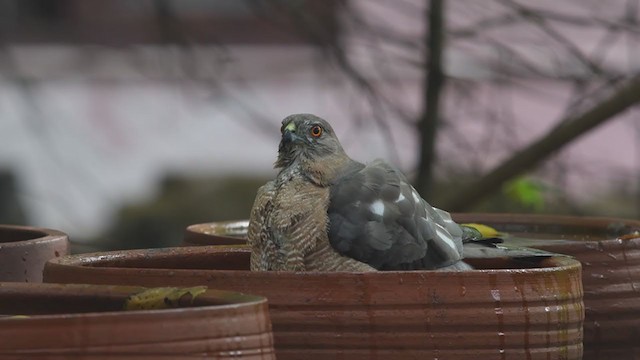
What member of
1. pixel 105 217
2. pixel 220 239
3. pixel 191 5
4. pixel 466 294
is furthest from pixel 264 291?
pixel 191 5

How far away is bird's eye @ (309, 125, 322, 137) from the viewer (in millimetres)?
3182

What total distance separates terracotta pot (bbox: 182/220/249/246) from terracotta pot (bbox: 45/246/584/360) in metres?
0.79

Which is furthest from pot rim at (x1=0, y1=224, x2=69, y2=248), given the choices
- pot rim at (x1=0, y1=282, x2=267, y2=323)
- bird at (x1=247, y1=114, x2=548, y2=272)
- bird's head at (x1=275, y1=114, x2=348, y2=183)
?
pot rim at (x1=0, y1=282, x2=267, y2=323)

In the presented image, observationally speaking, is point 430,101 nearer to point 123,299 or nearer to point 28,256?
point 28,256

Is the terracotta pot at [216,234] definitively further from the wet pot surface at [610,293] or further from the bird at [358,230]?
the wet pot surface at [610,293]

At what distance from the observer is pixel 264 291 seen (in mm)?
2145

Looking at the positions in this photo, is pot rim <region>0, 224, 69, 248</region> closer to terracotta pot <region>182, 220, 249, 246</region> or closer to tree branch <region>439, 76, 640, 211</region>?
terracotta pot <region>182, 220, 249, 246</region>

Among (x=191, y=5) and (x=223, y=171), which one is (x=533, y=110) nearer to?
(x=223, y=171)

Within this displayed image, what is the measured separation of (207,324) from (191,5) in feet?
36.9

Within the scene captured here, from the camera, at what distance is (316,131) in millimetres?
3193

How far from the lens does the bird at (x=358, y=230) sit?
2.69 meters

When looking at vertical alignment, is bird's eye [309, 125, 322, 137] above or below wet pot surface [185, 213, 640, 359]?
above

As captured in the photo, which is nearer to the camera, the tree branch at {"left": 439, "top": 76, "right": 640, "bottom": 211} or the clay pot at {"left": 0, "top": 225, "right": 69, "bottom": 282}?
the clay pot at {"left": 0, "top": 225, "right": 69, "bottom": 282}

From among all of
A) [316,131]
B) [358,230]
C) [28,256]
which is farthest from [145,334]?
[316,131]
